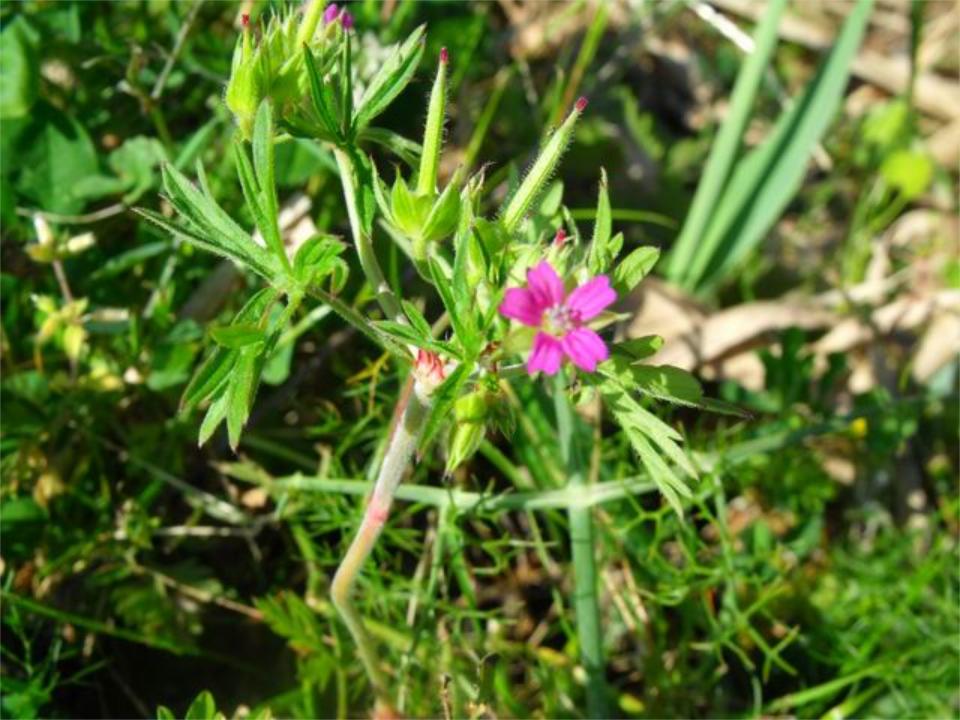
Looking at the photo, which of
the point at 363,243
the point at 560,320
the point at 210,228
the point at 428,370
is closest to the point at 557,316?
the point at 560,320

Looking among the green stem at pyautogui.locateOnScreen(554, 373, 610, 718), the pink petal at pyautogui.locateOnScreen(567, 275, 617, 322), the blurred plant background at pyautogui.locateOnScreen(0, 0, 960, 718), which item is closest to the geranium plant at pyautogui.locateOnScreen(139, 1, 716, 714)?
the pink petal at pyautogui.locateOnScreen(567, 275, 617, 322)

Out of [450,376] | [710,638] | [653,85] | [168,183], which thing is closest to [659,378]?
[450,376]

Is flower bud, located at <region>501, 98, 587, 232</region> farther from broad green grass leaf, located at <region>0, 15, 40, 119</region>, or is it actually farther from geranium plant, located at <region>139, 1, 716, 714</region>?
broad green grass leaf, located at <region>0, 15, 40, 119</region>

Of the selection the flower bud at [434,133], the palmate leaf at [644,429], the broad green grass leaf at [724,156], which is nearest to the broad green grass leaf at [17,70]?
the flower bud at [434,133]

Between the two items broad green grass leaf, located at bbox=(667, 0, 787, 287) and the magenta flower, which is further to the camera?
broad green grass leaf, located at bbox=(667, 0, 787, 287)

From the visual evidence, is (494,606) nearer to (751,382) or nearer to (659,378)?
(751,382)

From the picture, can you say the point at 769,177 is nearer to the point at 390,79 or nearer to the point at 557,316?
the point at 390,79

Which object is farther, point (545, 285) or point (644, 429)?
point (644, 429)
